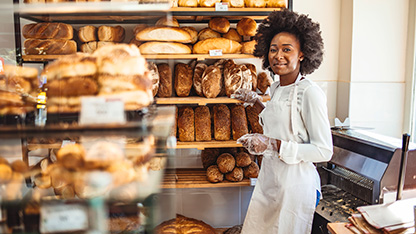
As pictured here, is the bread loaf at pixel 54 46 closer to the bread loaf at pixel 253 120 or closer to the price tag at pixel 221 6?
the price tag at pixel 221 6

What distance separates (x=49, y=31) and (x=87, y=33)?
0.35 feet

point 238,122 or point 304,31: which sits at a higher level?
point 304,31

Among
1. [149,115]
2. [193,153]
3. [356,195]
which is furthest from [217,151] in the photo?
[149,115]

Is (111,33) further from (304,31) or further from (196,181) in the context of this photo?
(196,181)

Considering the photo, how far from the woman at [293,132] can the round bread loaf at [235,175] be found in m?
0.69

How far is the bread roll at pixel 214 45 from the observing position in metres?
2.54

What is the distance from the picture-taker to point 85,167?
2.38 feet

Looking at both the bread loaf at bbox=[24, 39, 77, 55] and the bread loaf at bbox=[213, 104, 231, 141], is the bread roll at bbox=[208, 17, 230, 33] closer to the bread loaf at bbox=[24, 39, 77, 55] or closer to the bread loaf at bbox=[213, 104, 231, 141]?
the bread loaf at bbox=[213, 104, 231, 141]

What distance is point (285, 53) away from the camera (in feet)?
5.88

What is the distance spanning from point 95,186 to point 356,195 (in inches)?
73.0

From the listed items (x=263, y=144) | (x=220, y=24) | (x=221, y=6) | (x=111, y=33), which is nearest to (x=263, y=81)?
(x=220, y=24)

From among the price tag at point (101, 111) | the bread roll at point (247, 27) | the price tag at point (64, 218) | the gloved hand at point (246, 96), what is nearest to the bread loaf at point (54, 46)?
the price tag at point (101, 111)

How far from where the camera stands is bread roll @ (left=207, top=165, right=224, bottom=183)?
2.61 meters

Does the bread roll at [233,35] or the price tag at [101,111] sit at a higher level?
the bread roll at [233,35]
